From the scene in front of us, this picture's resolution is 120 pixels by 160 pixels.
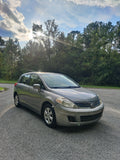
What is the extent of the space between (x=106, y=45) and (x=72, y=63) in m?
9.69

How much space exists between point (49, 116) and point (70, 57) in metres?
30.4

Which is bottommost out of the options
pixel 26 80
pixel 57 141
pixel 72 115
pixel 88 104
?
pixel 57 141

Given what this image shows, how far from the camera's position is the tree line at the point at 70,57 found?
2872 cm

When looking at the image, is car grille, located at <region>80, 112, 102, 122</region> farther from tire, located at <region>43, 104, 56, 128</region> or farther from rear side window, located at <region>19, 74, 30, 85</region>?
rear side window, located at <region>19, 74, 30, 85</region>

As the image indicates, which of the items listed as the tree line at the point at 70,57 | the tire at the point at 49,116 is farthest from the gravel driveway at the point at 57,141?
the tree line at the point at 70,57

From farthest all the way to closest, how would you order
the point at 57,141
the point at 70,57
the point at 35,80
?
1. the point at 70,57
2. the point at 35,80
3. the point at 57,141

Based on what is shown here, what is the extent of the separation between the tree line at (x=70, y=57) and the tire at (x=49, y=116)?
2624 centimetres

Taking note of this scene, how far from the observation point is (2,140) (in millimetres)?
2830

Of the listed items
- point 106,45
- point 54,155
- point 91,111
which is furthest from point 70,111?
point 106,45

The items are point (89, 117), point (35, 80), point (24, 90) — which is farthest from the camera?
point (24, 90)

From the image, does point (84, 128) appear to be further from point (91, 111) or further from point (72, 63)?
point (72, 63)

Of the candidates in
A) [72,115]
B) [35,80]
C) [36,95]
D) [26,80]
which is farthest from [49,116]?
[26,80]

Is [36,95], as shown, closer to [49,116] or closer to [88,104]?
[49,116]

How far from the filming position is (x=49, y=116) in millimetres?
3580
